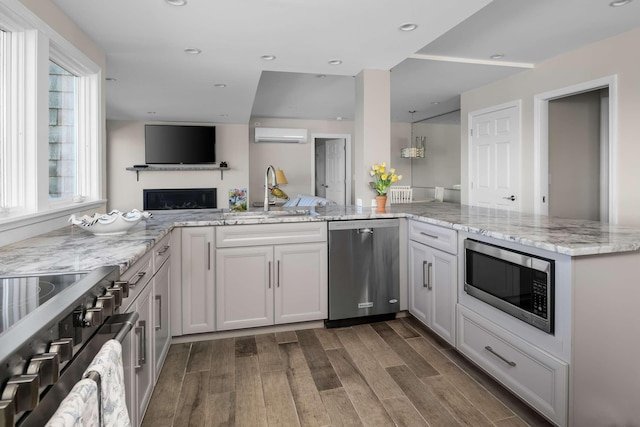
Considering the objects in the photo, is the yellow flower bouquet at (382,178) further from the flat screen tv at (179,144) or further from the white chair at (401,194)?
the flat screen tv at (179,144)

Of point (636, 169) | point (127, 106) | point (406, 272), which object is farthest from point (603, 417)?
point (127, 106)

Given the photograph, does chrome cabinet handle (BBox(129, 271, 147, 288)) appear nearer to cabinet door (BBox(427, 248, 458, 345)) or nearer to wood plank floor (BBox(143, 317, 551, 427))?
wood plank floor (BBox(143, 317, 551, 427))

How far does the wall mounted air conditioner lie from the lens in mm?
7398

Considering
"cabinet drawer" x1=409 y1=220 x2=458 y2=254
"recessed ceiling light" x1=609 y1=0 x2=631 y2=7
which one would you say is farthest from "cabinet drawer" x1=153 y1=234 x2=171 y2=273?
"recessed ceiling light" x1=609 y1=0 x2=631 y2=7

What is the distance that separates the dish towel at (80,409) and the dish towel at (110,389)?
0.14 ft

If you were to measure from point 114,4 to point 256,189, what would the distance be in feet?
17.9

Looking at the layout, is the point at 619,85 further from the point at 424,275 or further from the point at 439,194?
the point at 439,194

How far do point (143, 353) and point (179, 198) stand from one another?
5.91 meters

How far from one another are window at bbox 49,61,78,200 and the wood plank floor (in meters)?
1.31

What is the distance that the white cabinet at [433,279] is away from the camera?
95.3 inches

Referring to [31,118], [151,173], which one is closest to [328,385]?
[31,118]

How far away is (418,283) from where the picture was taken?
2.88 meters

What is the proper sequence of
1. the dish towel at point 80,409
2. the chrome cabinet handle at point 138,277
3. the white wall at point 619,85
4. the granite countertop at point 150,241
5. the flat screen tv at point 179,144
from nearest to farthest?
the dish towel at point 80,409
the granite countertop at point 150,241
the chrome cabinet handle at point 138,277
the white wall at point 619,85
the flat screen tv at point 179,144

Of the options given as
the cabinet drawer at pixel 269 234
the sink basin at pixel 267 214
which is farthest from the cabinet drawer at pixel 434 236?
the sink basin at pixel 267 214
